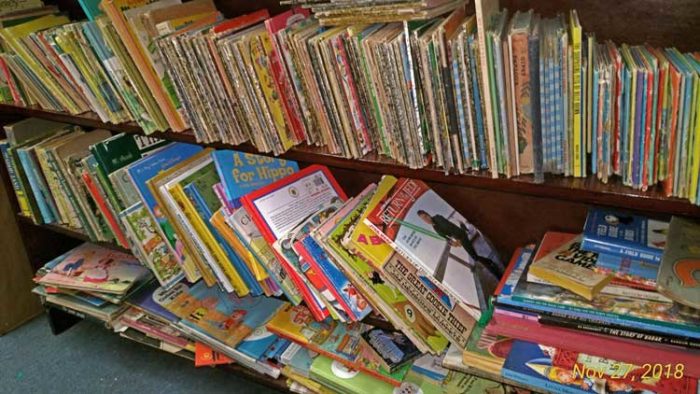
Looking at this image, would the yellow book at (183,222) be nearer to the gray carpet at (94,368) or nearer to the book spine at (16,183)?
the gray carpet at (94,368)

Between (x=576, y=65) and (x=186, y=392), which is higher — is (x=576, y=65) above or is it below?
above

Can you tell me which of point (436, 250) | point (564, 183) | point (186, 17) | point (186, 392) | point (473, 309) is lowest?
point (186, 392)

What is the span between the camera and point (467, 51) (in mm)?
954

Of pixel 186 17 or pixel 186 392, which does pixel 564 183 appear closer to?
pixel 186 17

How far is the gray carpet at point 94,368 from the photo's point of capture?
1879mm

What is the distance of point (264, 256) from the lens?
1.41 meters

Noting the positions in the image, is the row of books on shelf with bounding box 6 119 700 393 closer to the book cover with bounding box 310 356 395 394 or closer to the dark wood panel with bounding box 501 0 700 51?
the book cover with bounding box 310 356 395 394

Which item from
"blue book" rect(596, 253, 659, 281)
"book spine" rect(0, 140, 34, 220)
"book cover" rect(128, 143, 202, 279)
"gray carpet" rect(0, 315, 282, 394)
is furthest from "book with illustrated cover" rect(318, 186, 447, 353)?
"book spine" rect(0, 140, 34, 220)

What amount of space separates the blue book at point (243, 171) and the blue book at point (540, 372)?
0.74m

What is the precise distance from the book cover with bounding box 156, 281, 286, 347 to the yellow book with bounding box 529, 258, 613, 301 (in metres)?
0.88

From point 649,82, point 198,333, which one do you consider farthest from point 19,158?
point 649,82

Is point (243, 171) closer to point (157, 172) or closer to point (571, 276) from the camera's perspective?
point (157, 172)

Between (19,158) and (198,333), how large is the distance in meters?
0.88
